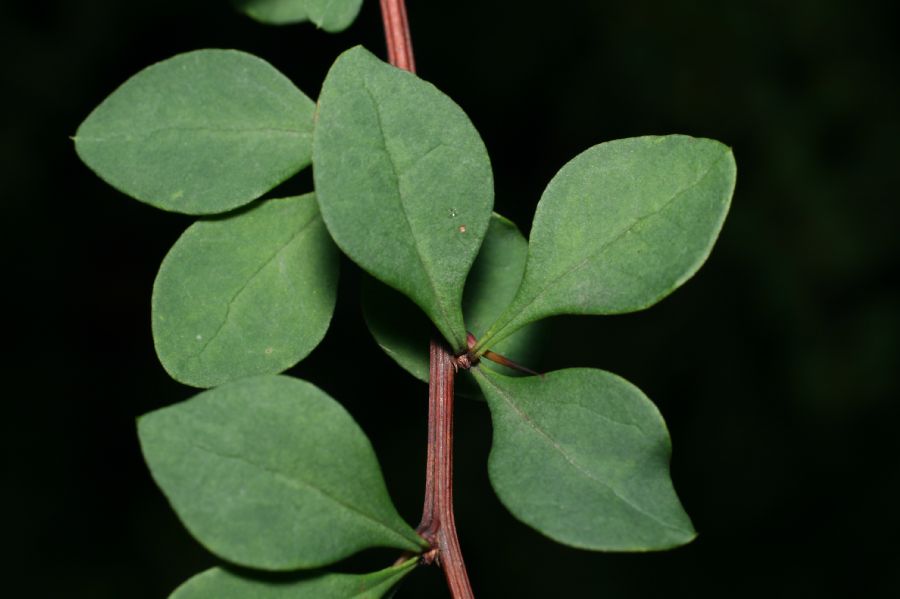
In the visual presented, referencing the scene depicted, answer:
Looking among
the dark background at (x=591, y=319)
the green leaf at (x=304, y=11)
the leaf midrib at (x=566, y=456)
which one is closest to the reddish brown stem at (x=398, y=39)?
the green leaf at (x=304, y=11)

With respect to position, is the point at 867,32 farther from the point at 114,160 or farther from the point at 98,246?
the point at 114,160

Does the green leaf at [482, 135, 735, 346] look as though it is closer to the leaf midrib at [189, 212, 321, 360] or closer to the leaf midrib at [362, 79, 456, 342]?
the leaf midrib at [362, 79, 456, 342]

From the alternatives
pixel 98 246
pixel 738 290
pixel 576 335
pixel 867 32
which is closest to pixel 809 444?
pixel 738 290

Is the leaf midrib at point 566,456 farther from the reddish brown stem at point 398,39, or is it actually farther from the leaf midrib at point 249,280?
the reddish brown stem at point 398,39

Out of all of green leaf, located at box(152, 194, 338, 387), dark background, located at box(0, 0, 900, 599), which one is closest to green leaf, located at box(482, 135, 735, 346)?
green leaf, located at box(152, 194, 338, 387)

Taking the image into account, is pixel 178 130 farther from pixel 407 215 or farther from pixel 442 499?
pixel 442 499

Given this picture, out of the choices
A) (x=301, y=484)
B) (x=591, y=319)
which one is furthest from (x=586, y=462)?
(x=591, y=319)
